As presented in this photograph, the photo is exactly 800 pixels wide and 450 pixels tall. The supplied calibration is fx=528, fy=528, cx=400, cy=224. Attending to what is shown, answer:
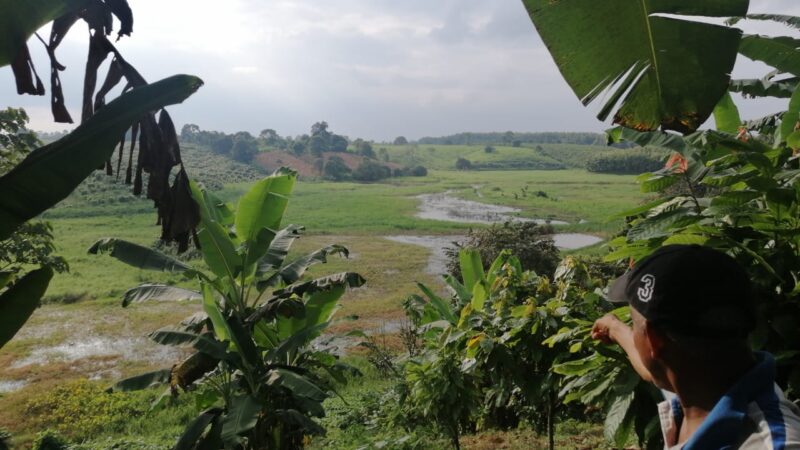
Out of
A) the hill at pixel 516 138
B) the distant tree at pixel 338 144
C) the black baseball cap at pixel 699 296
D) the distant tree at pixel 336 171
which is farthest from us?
the hill at pixel 516 138

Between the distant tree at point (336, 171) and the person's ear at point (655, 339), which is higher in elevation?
the person's ear at point (655, 339)

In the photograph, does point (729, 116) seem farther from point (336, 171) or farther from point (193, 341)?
point (336, 171)

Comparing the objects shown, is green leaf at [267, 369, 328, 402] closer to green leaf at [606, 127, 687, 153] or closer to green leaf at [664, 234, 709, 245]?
green leaf at [606, 127, 687, 153]

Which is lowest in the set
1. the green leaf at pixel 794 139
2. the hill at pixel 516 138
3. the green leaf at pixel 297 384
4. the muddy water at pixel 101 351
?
the muddy water at pixel 101 351

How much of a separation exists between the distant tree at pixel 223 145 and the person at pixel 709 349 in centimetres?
7300

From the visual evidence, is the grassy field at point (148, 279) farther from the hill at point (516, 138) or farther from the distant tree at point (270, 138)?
the hill at point (516, 138)

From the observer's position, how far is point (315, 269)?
20.2 metres

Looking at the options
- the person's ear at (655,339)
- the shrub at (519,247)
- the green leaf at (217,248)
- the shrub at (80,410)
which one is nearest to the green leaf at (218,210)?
the green leaf at (217,248)

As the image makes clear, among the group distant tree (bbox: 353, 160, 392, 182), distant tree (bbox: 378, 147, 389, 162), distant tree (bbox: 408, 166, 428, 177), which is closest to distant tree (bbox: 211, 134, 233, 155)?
distant tree (bbox: 353, 160, 392, 182)

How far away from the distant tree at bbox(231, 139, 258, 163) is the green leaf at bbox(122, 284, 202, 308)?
65.8 m

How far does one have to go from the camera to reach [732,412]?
93cm

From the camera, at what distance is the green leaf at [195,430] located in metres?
3.68

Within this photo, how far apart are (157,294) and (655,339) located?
14.4 feet

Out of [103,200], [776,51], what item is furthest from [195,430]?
[103,200]
